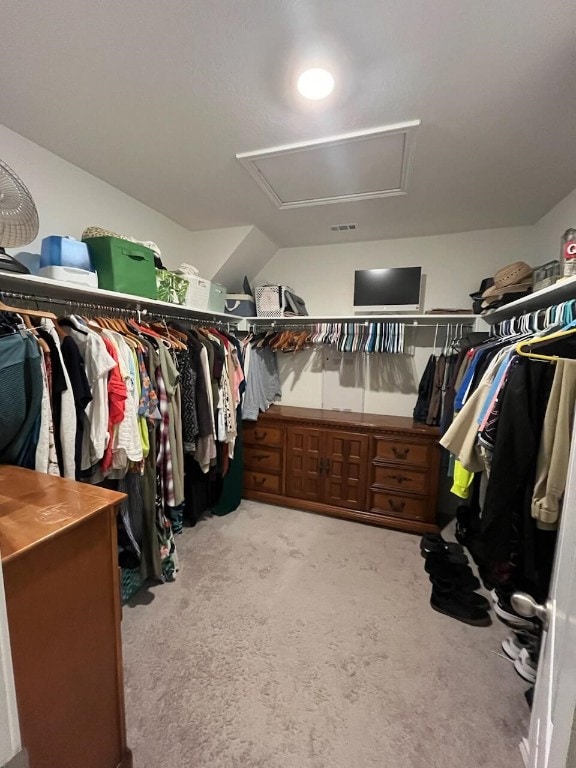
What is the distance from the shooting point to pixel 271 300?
9.71 feet

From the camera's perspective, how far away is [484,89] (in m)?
1.25

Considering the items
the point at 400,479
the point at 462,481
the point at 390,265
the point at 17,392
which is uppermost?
the point at 390,265

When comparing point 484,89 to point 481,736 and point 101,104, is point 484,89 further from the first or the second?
point 481,736

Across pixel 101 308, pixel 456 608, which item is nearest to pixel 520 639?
pixel 456 608

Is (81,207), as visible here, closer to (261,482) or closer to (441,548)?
(261,482)

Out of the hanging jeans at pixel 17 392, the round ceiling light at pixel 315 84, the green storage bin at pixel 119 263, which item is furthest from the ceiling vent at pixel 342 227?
the hanging jeans at pixel 17 392

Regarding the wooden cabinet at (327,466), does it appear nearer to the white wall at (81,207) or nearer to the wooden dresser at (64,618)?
the white wall at (81,207)

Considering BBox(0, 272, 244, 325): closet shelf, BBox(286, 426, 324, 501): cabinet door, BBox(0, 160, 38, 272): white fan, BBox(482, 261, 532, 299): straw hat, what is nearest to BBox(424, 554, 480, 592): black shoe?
BBox(286, 426, 324, 501): cabinet door

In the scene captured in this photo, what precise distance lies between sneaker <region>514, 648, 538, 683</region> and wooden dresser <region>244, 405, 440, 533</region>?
102cm

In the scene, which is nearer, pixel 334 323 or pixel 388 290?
pixel 388 290

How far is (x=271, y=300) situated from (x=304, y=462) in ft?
4.82

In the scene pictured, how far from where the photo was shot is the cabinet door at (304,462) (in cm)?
275

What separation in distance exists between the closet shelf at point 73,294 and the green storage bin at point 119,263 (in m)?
0.06

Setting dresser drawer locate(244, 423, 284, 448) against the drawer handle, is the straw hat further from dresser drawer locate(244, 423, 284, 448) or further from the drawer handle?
dresser drawer locate(244, 423, 284, 448)
